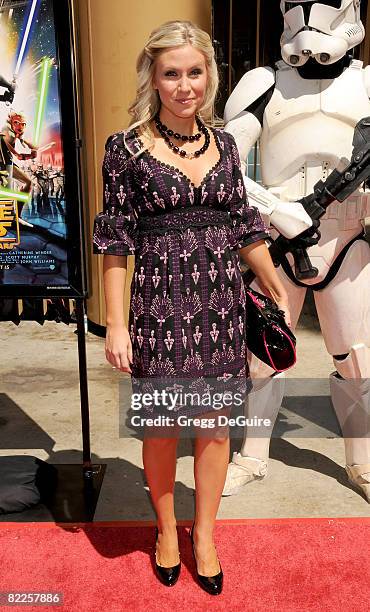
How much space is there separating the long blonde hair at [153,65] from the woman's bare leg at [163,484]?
900 millimetres

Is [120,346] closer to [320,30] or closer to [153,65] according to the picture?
[153,65]

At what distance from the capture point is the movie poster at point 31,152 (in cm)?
235

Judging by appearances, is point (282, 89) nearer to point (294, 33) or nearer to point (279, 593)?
point (294, 33)

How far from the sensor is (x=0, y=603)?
212cm

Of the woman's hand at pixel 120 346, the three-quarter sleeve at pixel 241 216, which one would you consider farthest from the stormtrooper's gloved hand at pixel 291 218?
the woman's hand at pixel 120 346

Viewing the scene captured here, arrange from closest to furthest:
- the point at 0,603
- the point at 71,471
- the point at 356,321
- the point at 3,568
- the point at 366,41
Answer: the point at 0,603
the point at 3,568
the point at 356,321
the point at 71,471
the point at 366,41

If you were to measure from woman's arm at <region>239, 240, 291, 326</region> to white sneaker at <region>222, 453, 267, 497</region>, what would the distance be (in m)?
0.96

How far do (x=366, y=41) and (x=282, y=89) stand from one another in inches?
168

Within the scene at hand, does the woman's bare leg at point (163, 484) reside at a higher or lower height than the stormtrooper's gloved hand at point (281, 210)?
lower

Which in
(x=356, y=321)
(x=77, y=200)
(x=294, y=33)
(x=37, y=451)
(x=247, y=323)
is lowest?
(x=37, y=451)

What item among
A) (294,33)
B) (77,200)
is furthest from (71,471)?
(294,33)

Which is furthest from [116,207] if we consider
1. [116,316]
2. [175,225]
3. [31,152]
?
[31,152]

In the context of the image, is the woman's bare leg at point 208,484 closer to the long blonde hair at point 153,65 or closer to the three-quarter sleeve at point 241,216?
the three-quarter sleeve at point 241,216

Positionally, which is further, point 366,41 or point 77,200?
point 366,41
